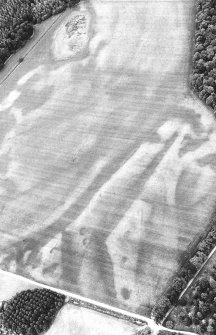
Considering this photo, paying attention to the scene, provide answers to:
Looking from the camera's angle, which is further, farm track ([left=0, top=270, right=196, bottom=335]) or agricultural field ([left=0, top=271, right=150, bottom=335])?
agricultural field ([left=0, top=271, right=150, bottom=335])

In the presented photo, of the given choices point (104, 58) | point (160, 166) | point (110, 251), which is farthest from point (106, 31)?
point (110, 251)

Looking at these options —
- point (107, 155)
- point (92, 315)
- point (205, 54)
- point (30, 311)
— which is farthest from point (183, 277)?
point (205, 54)

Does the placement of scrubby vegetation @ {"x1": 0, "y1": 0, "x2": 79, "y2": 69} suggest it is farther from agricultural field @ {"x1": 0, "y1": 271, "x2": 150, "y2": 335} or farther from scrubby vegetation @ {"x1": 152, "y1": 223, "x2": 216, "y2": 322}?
scrubby vegetation @ {"x1": 152, "y1": 223, "x2": 216, "y2": 322}

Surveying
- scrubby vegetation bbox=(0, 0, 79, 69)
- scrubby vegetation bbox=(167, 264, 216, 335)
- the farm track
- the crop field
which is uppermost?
scrubby vegetation bbox=(0, 0, 79, 69)

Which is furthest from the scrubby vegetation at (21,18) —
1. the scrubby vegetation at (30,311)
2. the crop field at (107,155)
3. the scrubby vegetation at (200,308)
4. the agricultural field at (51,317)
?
the scrubby vegetation at (200,308)

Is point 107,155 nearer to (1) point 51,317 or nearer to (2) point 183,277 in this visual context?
(2) point 183,277

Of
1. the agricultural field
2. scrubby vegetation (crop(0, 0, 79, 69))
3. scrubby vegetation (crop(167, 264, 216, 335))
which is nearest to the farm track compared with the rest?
the agricultural field
